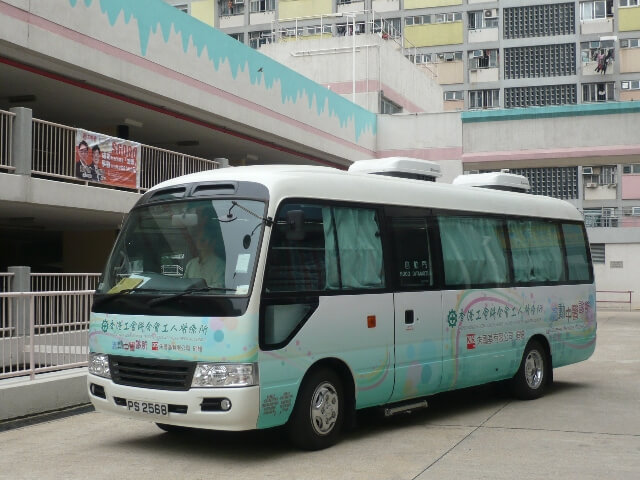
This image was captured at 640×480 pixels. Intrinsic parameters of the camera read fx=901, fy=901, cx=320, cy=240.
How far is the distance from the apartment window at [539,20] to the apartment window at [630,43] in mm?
3331

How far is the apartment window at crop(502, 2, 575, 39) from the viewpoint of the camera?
6075 centimetres

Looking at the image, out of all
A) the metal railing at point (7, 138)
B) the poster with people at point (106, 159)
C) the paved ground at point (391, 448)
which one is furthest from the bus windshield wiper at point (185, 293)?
the poster with people at point (106, 159)

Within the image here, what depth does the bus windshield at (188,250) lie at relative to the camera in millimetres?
7934

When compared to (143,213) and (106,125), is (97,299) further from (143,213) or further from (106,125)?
(106,125)

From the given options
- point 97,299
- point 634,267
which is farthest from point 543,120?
point 97,299

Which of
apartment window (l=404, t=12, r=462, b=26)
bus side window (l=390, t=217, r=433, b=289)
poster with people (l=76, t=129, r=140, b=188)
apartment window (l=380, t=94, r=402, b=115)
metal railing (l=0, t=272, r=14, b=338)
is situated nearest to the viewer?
bus side window (l=390, t=217, r=433, b=289)

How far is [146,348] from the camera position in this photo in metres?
8.09

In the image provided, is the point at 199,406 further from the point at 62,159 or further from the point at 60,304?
the point at 62,159

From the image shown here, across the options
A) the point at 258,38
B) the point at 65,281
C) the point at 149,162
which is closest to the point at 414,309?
the point at 65,281

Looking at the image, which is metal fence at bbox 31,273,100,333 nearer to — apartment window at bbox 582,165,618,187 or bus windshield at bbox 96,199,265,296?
bus windshield at bbox 96,199,265,296

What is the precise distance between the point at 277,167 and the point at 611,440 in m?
4.19

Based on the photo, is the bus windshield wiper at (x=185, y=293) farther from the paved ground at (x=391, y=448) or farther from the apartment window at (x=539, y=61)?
the apartment window at (x=539, y=61)

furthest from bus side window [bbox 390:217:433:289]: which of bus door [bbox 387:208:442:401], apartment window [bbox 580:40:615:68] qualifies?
apartment window [bbox 580:40:615:68]

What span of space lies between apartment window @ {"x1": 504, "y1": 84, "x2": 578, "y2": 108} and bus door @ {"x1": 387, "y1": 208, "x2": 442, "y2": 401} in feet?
175
